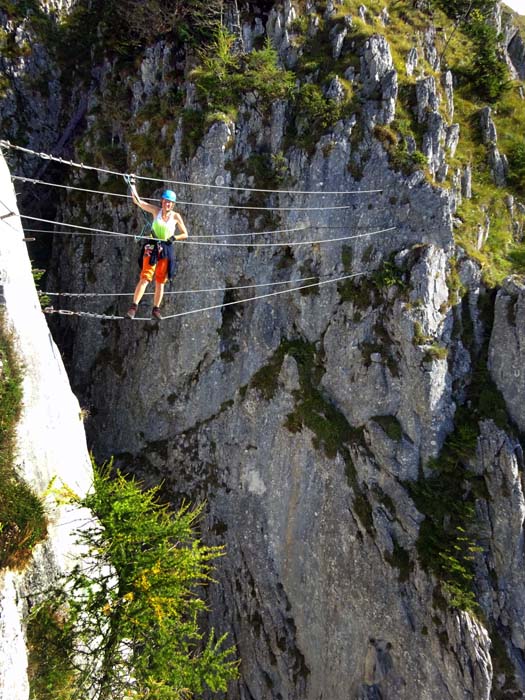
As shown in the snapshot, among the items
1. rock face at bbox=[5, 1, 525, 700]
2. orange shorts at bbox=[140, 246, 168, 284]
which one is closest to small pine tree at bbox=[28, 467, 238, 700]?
orange shorts at bbox=[140, 246, 168, 284]

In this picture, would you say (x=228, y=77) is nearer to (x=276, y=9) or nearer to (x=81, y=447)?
(x=276, y=9)

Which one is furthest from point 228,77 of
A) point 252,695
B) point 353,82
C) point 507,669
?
point 252,695

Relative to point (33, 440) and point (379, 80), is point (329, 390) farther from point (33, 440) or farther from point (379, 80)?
point (379, 80)

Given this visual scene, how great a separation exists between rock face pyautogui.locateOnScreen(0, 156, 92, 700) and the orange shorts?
2899 millimetres

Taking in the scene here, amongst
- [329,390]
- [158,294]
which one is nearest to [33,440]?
[158,294]

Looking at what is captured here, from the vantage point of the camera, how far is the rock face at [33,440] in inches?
337

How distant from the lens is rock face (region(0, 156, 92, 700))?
8562mm

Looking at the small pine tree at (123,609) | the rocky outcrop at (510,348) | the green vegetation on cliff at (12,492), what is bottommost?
the small pine tree at (123,609)

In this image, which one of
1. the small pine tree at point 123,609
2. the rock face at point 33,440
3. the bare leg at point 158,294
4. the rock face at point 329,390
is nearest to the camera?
the rock face at point 33,440

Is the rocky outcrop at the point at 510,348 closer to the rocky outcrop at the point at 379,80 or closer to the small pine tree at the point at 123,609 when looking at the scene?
the rocky outcrop at the point at 379,80

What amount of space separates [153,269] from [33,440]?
516 centimetres

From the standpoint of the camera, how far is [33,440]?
10039 mm

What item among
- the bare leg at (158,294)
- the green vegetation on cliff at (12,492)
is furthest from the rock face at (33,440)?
the bare leg at (158,294)

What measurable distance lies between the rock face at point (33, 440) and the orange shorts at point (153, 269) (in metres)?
2.90
